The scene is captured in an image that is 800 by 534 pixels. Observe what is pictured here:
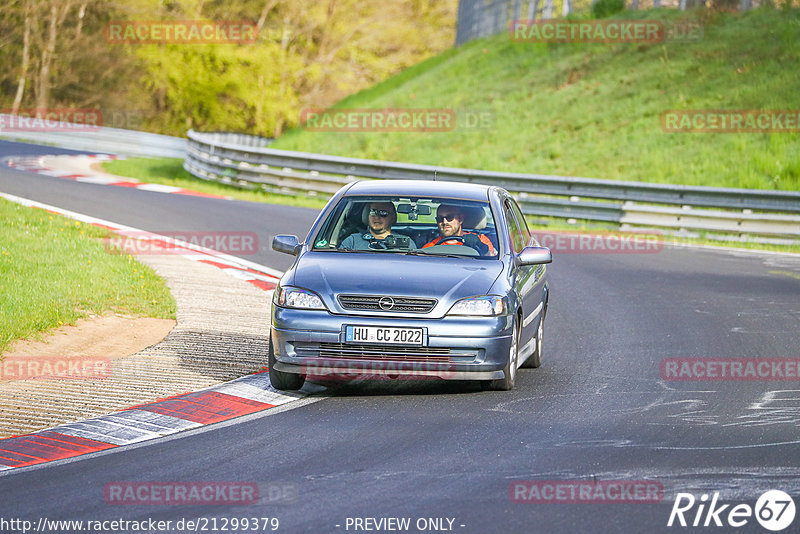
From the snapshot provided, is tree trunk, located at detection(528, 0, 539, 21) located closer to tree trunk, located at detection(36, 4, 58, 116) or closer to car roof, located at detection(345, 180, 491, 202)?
tree trunk, located at detection(36, 4, 58, 116)

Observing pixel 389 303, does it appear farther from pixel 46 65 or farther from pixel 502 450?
pixel 46 65

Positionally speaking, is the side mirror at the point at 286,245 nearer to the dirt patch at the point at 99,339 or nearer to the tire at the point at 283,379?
the tire at the point at 283,379

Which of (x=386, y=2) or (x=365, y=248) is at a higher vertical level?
(x=386, y=2)

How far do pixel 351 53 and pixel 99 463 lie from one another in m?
53.2

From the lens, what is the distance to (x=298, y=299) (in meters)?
8.44

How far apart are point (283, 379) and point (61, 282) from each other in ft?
15.6

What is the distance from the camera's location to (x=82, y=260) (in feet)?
46.1

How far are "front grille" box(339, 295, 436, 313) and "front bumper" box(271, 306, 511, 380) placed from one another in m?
0.07

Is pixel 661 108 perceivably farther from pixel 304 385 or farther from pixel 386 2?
pixel 386 2

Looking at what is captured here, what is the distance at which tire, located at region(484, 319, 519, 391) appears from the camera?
28.5 feet

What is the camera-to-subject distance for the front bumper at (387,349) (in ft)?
27.1

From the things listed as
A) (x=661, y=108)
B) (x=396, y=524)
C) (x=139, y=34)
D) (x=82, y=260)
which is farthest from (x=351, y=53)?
(x=396, y=524)
